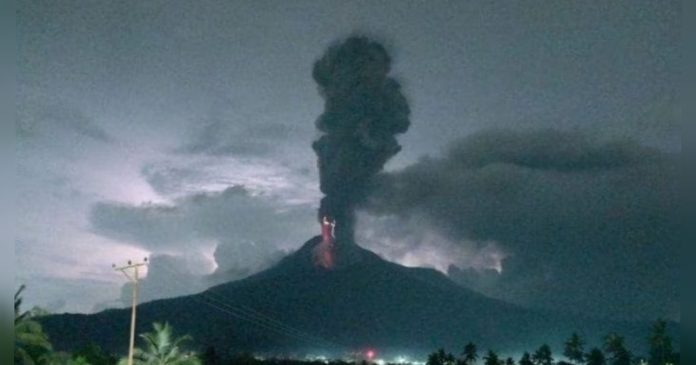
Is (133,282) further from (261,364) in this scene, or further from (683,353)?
(261,364)

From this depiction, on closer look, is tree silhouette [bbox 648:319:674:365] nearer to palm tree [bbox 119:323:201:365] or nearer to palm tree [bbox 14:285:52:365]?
palm tree [bbox 119:323:201:365]

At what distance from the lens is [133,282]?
34.0m

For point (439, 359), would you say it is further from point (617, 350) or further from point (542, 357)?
point (617, 350)

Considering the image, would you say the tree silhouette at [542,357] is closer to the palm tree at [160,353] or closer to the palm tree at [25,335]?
the palm tree at [160,353]

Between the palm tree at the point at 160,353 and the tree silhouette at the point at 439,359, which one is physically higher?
the palm tree at the point at 160,353

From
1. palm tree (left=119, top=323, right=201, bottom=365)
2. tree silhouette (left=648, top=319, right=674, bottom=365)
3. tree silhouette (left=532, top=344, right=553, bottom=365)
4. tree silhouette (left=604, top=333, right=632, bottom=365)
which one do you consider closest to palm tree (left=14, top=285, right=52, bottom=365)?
palm tree (left=119, top=323, right=201, bottom=365)

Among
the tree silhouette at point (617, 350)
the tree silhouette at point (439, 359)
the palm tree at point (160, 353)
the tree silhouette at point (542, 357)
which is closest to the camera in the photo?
the palm tree at point (160, 353)

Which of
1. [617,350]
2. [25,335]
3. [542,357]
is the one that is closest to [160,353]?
[25,335]

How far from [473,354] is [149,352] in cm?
11700

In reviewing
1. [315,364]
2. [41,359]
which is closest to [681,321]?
[41,359]

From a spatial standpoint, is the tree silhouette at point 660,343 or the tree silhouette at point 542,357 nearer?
the tree silhouette at point 660,343

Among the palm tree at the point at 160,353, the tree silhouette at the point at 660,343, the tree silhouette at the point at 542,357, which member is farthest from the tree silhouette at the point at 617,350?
the palm tree at the point at 160,353

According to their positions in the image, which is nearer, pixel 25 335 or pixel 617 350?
pixel 25 335

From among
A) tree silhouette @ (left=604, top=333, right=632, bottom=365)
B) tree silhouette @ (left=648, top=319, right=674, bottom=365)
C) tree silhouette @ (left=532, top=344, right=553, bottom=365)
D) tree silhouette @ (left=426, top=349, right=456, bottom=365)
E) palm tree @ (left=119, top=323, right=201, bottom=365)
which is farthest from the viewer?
tree silhouette @ (left=532, top=344, right=553, bottom=365)
